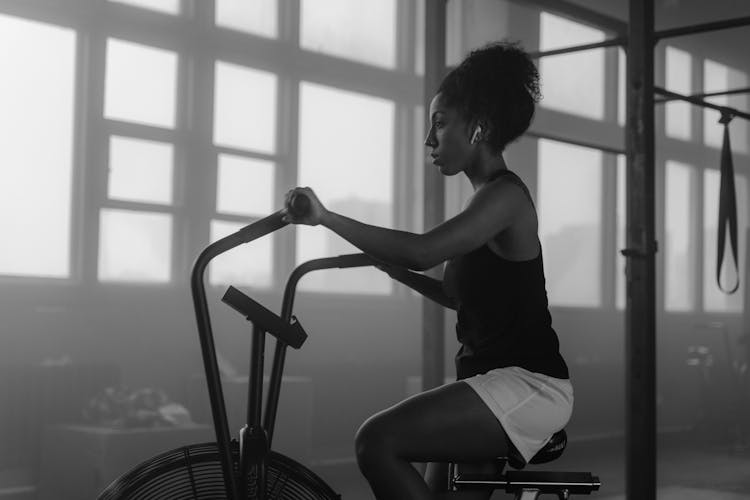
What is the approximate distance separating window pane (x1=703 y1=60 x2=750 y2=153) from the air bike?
9562mm

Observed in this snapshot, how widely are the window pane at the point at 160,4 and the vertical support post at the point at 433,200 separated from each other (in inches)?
150

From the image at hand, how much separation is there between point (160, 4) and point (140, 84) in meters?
0.55

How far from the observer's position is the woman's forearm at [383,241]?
61.4 inches

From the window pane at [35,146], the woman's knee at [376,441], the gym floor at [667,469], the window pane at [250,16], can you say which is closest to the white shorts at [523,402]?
the woman's knee at [376,441]

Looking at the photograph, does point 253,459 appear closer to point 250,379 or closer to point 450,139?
point 250,379

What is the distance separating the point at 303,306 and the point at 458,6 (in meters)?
2.89

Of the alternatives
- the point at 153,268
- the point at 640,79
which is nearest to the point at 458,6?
the point at 153,268

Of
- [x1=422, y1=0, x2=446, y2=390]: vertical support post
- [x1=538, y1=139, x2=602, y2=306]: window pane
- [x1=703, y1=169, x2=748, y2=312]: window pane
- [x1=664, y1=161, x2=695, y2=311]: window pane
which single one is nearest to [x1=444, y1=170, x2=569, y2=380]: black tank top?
[x1=422, y1=0, x2=446, y2=390]: vertical support post

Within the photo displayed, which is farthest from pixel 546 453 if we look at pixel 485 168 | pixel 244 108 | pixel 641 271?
pixel 244 108

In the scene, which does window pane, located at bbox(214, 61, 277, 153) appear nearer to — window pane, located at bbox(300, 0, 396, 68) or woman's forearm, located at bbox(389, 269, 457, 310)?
window pane, located at bbox(300, 0, 396, 68)

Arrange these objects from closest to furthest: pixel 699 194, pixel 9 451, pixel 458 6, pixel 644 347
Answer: pixel 644 347 → pixel 9 451 → pixel 458 6 → pixel 699 194

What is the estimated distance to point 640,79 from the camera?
311 centimetres

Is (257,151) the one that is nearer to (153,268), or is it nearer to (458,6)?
(153,268)

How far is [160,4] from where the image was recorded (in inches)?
270
